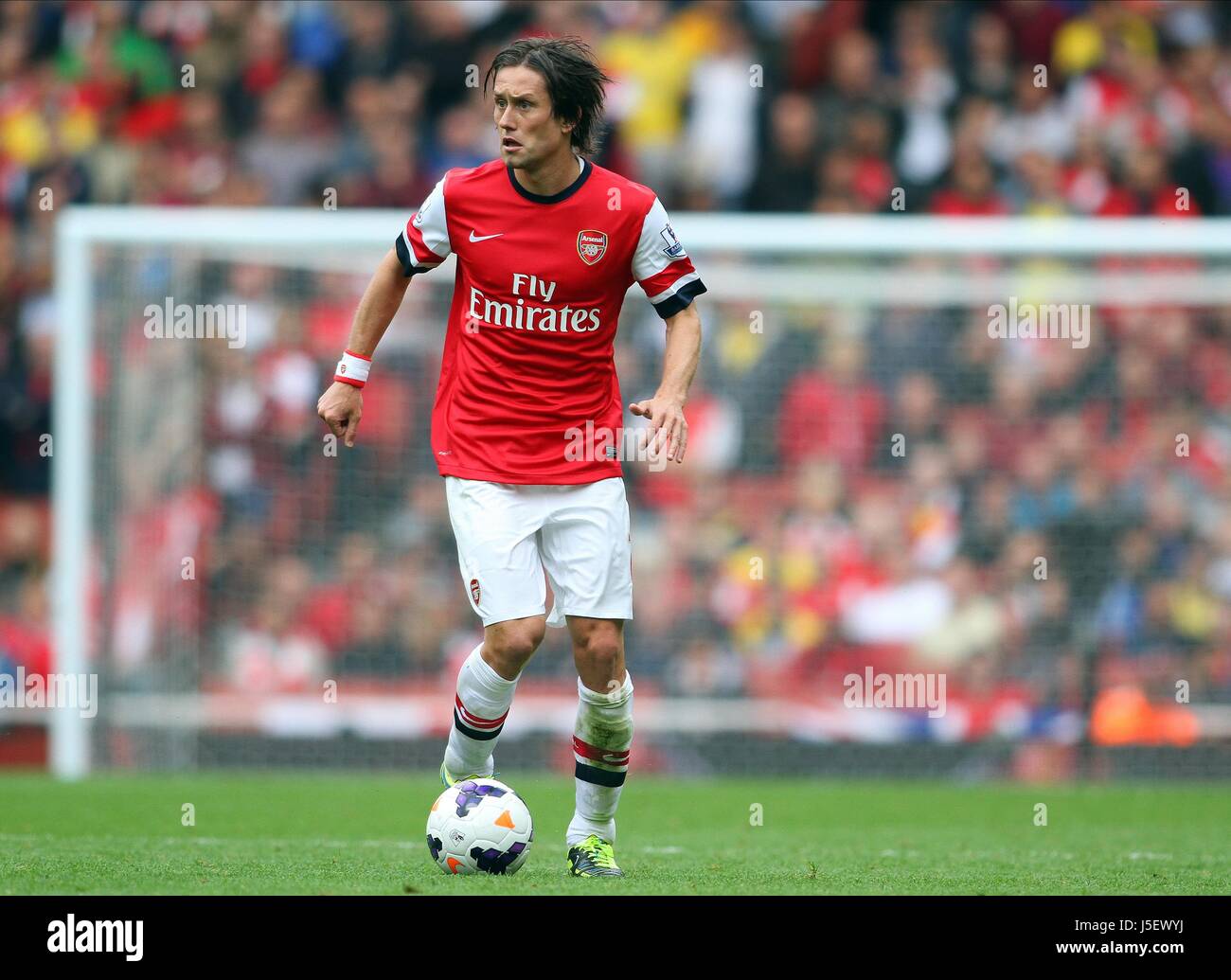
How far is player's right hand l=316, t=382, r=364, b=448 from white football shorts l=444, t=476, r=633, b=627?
370 mm

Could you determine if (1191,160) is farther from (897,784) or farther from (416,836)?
(416,836)

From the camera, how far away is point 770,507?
11812 mm

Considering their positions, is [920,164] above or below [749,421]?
above

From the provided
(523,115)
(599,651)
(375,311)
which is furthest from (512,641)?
(523,115)

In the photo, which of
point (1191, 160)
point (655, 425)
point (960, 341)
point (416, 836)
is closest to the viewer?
point (655, 425)

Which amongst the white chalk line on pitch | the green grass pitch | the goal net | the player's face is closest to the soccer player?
the player's face

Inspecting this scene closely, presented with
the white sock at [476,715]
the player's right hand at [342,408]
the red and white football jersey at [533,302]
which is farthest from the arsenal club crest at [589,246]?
the white sock at [476,715]

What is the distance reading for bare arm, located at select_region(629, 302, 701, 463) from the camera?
5777 mm

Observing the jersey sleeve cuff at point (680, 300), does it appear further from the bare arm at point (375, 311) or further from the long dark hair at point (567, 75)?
the bare arm at point (375, 311)

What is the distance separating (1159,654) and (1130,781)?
2.56 feet

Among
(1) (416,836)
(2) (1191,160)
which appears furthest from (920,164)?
(1) (416,836)

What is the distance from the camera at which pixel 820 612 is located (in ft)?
38.3

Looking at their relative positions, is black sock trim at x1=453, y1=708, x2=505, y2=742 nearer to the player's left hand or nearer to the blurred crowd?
the player's left hand

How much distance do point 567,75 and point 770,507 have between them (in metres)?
6.17
